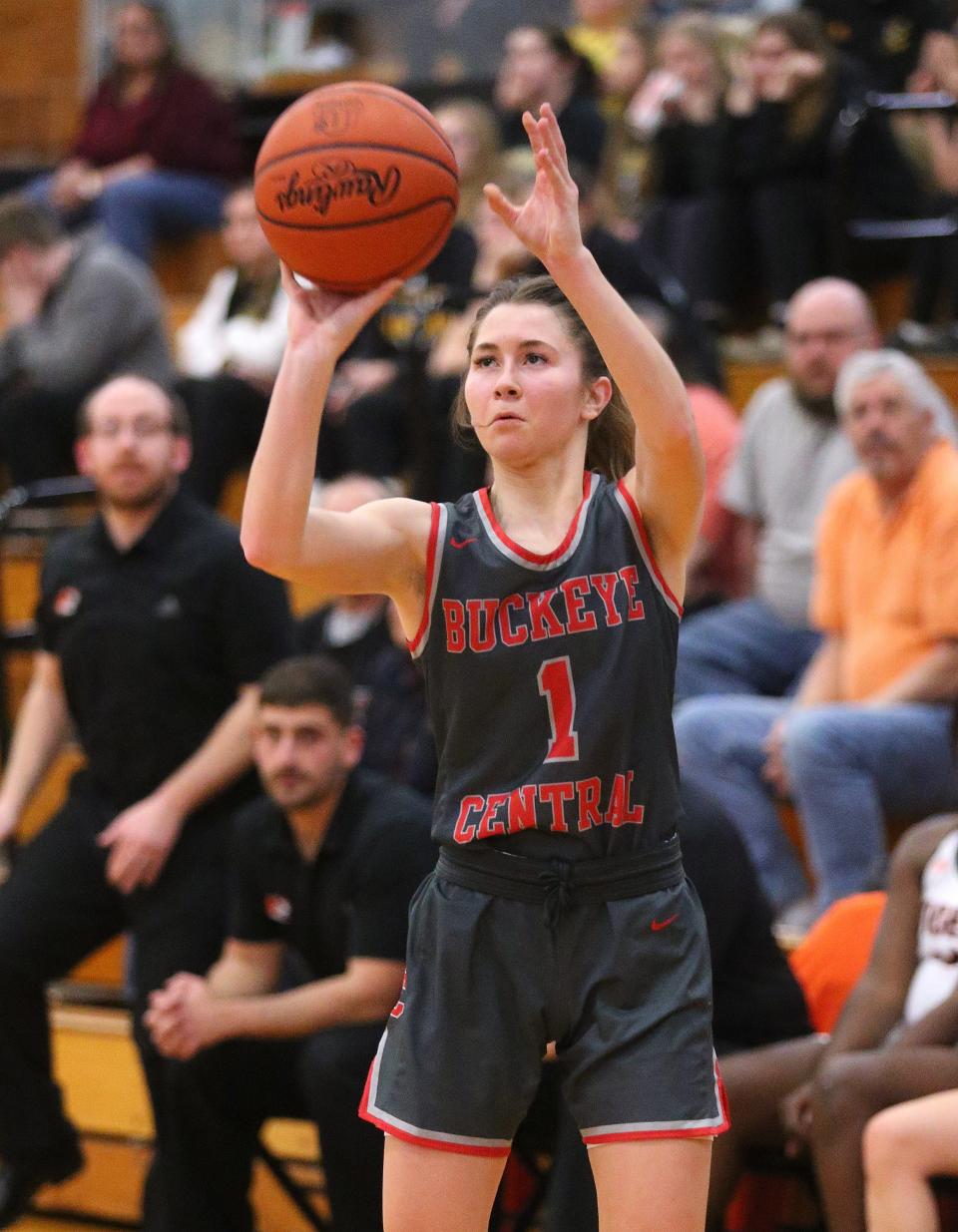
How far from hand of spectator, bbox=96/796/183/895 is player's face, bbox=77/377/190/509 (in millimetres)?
802

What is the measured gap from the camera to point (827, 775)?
4.50m

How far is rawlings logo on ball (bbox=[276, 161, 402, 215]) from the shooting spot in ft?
8.49

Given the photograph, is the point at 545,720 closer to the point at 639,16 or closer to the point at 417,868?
the point at 417,868

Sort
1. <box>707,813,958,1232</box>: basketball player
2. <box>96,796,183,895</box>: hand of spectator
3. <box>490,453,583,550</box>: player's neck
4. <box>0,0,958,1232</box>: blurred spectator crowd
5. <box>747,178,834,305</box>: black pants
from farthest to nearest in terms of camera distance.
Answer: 1. <box>747,178,834,305</box>: black pants
2. <box>96,796,183,895</box>: hand of spectator
3. <box>0,0,958,1232</box>: blurred spectator crowd
4. <box>707,813,958,1232</box>: basketball player
5. <box>490,453,583,550</box>: player's neck

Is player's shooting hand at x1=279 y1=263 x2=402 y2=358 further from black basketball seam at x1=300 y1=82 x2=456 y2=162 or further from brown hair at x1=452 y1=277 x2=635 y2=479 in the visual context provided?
black basketball seam at x1=300 y1=82 x2=456 y2=162

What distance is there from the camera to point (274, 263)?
24.1ft

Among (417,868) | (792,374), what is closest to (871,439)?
(792,374)

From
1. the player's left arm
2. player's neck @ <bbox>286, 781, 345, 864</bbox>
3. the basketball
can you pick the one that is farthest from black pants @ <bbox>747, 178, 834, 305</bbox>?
the basketball

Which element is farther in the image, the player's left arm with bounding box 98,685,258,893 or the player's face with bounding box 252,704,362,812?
the player's left arm with bounding box 98,685,258,893

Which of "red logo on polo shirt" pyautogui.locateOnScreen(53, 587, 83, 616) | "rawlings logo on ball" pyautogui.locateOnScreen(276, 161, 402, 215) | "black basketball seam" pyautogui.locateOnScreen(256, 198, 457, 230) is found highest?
"rawlings logo on ball" pyautogui.locateOnScreen(276, 161, 402, 215)

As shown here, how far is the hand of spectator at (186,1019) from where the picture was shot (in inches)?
156

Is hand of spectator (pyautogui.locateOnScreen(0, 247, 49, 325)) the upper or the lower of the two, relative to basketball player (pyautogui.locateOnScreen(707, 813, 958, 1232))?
upper

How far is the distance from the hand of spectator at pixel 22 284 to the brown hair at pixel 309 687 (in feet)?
9.87

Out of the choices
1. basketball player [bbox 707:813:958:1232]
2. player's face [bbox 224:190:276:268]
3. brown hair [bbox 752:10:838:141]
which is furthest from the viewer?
player's face [bbox 224:190:276:268]
